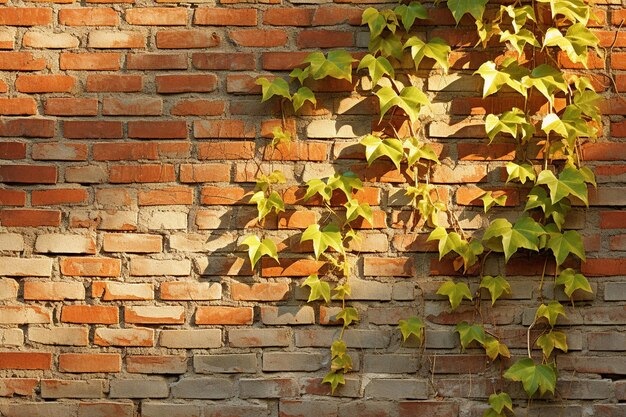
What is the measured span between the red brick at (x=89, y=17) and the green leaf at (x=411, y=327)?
1.40 metres

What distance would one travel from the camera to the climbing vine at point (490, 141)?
265 cm

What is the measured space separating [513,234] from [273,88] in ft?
3.02

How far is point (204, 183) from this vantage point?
2.72m

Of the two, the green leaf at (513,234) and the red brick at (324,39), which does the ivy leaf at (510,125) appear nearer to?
the green leaf at (513,234)

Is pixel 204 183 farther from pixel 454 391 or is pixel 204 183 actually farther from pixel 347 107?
pixel 454 391

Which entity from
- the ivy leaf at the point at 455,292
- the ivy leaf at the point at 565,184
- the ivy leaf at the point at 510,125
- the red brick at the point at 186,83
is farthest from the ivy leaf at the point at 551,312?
the red brick at the point at 186,83

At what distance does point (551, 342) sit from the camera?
2641mm

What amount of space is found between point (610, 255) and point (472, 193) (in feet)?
1.64

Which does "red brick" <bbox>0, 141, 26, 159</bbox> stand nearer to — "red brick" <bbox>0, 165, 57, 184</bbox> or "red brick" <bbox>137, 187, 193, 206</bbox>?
"red brick" <bbox>0, 165, 57, 184</bbox>

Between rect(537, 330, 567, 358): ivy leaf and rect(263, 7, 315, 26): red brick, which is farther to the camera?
rect(263, 7, 315, 26): red brick

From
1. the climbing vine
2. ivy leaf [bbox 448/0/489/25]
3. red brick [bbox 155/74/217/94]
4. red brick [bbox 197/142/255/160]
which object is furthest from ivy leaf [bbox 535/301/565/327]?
red brick [bbox 155/74/217/94]

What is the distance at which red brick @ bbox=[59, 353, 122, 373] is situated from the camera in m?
2.67

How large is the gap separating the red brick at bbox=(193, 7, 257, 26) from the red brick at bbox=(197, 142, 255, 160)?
411mm

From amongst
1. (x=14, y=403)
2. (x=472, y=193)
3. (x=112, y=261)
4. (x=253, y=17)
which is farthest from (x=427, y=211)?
(x=14, y=403)
